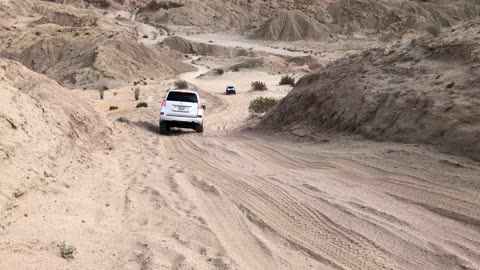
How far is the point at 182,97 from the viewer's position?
18.3 meters

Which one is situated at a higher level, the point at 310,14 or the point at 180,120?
the point at 310,14

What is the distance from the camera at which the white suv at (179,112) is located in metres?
17.9

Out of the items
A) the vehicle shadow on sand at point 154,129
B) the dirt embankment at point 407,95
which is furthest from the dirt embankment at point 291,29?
the dirt embankment at point 407,95

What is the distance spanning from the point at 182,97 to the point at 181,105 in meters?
0.38

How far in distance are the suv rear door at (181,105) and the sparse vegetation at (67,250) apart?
1240cm

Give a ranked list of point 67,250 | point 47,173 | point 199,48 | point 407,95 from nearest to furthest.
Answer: point 67,250
point 47,173
point 407,95
point 199,48

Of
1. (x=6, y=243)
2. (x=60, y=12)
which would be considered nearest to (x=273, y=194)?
(x=6, y=243)

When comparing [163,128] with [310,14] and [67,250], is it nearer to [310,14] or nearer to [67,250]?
[67,250]

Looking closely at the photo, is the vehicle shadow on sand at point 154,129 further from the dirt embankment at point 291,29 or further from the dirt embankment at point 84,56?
the dirt embankment at point 291,29

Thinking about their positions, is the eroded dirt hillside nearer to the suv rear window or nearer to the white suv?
the suv rear window

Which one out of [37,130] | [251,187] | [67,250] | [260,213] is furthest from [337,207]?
[37,130]

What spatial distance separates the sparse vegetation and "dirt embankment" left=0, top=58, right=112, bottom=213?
1211mm

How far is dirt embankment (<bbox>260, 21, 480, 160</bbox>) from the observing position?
923 centimetres

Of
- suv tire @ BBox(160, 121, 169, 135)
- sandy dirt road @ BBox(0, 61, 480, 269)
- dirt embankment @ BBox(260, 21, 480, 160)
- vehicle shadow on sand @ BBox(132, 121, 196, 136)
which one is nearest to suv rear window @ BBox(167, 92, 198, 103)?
suv tire @ BBox(160, 121, 169, 135)
